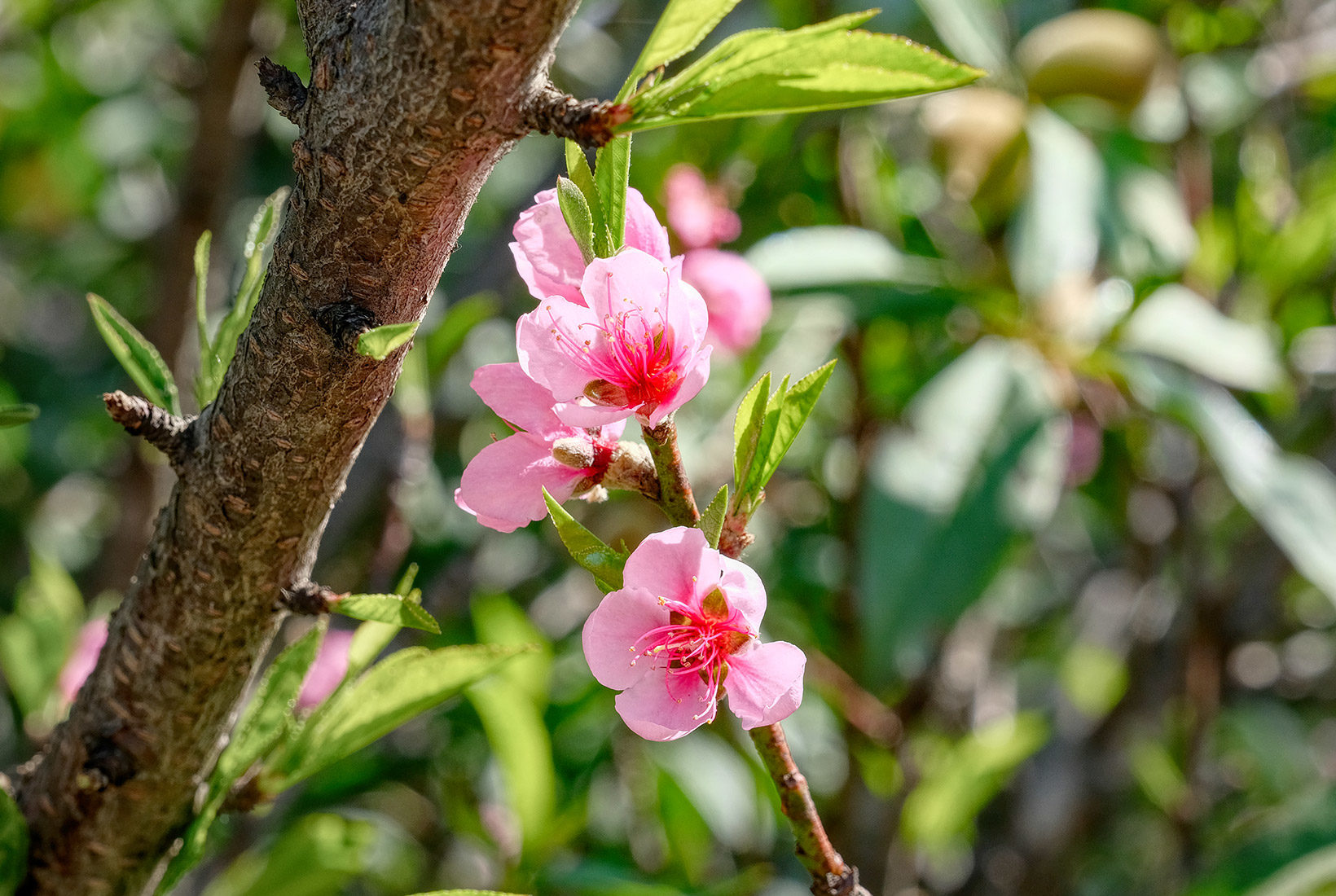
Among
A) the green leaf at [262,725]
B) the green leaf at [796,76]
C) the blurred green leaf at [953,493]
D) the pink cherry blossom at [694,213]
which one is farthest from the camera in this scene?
the pink cherry blossom at [694,213]

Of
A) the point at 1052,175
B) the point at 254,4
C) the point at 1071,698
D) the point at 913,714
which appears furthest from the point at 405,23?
the point at 1071,698

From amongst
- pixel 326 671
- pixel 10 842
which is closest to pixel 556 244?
pixel 10 842

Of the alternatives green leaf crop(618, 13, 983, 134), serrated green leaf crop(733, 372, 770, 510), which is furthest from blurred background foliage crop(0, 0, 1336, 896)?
green leaf crop(618, 13, 983, 134)

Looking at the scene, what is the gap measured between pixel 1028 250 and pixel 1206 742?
1.95ft

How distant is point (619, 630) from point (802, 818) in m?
0.10

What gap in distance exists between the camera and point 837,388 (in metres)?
1.50

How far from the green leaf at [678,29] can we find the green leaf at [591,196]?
4cm

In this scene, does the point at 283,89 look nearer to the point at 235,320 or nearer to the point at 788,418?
the point at 235,320

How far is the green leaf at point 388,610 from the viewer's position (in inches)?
17.7

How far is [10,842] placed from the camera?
584 mm

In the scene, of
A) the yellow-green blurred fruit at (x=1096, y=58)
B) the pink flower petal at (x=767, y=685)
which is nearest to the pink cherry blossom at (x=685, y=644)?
the pink flower petal at (x=767, y=685)

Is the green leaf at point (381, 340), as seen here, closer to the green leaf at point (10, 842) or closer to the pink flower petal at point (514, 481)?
the pink flower petal at point (514, 481)

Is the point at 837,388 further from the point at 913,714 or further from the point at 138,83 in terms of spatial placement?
the point at 138,83

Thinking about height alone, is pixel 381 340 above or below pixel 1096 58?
above
